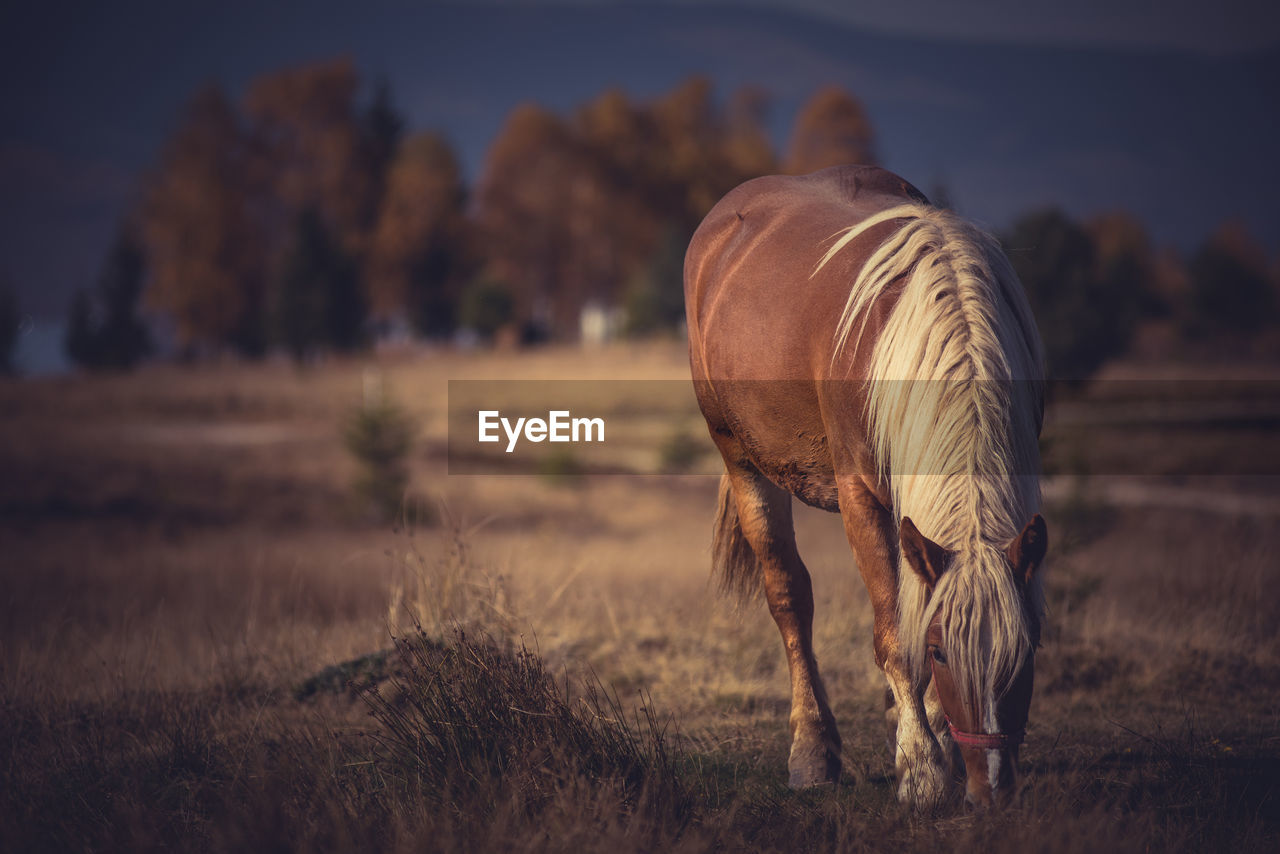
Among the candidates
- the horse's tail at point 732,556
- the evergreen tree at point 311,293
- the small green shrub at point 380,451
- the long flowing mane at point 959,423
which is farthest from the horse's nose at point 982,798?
the evergreen tree at point 311,293

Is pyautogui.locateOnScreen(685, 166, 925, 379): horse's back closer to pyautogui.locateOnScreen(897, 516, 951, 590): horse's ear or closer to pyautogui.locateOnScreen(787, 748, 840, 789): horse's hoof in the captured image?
pyautogui.locateOnScreen(897, 516, 951, 590): horse's ear

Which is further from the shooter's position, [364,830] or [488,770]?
[488,770]

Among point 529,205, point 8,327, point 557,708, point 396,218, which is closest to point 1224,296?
point 529,205

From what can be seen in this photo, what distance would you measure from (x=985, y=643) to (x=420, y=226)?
43.3m

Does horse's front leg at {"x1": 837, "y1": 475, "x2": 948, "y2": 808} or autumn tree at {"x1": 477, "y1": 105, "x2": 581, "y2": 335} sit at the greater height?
autumn tree at {"x1": 477, "y1": 105, "x2": 581, "y2": 335}

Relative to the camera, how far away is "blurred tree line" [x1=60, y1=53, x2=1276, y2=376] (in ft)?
129

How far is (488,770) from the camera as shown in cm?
279

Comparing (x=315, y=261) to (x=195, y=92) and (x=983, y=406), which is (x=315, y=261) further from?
(x=983, y=406)

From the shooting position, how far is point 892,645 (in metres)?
2.86

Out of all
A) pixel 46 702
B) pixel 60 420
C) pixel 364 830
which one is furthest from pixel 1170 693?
pixel 60 420

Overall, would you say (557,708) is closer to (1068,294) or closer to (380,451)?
(380,451)

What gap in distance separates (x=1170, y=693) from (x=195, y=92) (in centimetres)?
4544

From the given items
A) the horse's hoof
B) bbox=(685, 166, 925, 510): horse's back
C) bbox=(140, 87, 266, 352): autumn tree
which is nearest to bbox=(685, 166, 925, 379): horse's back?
bbox=(685, 166, 925, 510): horse's back

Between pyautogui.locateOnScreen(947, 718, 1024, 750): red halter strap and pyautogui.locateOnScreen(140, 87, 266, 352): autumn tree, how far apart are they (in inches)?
1691
